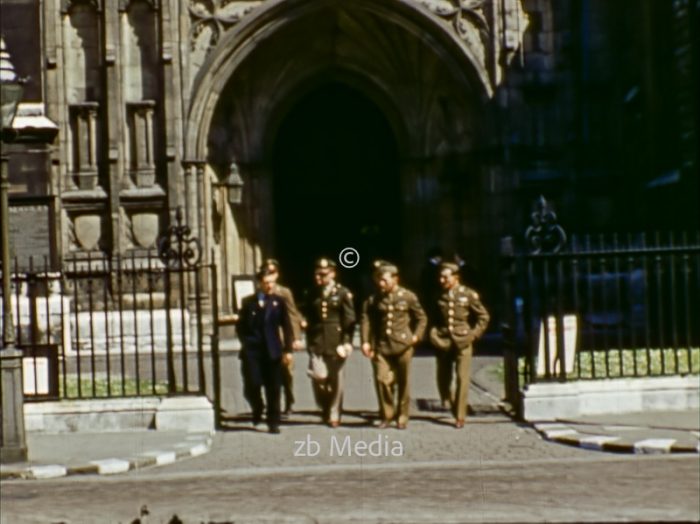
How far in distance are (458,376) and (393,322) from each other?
82 centimetres

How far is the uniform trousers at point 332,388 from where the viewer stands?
1711 cm

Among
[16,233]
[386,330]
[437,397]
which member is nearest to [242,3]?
[16,233]

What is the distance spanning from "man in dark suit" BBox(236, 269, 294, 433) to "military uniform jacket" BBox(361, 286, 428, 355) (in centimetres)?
90

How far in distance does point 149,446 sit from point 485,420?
11.3ft

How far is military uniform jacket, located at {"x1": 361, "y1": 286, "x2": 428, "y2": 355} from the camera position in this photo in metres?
16.9

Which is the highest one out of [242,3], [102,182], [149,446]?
[242,3]

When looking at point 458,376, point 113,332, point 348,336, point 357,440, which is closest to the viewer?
point 357,440

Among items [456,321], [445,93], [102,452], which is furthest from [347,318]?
[445,93]

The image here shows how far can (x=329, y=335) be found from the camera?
17234 mm

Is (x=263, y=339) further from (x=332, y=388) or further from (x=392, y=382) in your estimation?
(x=392, y=382)

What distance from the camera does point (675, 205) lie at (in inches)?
1003

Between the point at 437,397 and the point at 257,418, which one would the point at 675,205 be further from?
the point at 257,418

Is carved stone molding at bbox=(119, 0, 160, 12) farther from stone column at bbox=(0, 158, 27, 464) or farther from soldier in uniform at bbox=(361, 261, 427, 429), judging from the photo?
stone column at bbox=(0, 158, 27, 464)

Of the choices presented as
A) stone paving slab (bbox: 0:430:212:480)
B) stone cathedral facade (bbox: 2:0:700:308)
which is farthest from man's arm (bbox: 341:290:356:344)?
stone cathedral facade (bbox: 2:0:700:308)
